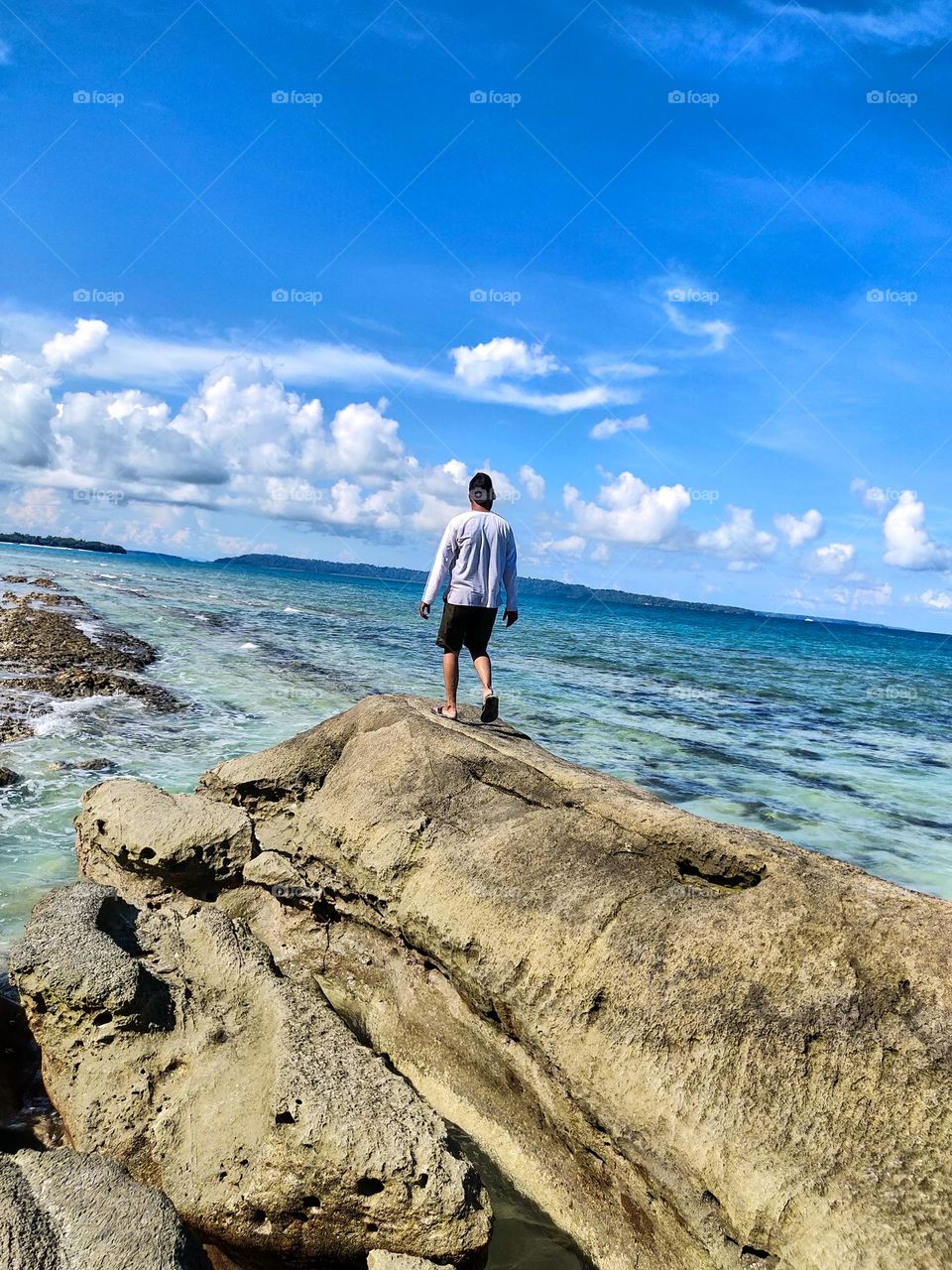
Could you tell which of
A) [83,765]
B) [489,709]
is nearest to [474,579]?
[489,709]

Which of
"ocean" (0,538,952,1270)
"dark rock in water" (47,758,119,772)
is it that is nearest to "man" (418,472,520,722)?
"ocean" (0,538,952,1270)

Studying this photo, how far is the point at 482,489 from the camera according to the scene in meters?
7.80

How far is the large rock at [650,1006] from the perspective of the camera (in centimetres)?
302

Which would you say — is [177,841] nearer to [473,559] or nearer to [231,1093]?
[231,1093]

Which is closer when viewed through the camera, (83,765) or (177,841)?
(177,841)

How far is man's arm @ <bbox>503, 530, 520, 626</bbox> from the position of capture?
788 centimetres

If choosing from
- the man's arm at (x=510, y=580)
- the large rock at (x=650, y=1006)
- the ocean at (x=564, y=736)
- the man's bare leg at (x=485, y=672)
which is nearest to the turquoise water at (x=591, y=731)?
the ocean at (x=564, y=736)

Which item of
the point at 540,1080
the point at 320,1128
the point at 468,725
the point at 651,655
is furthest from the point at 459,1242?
the point at 651,655

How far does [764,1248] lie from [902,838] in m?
9.55

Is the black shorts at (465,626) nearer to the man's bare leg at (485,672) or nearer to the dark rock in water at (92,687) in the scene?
the man's bare leg at (485,672)

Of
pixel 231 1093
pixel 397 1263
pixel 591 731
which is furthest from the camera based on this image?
pixel 591 731

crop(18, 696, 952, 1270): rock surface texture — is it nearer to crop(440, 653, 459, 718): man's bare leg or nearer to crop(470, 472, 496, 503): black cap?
crop(440, 653, 459, 718): man's bare leg

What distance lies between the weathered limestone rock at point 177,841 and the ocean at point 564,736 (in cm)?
91

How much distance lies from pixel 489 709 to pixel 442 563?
157 cm
